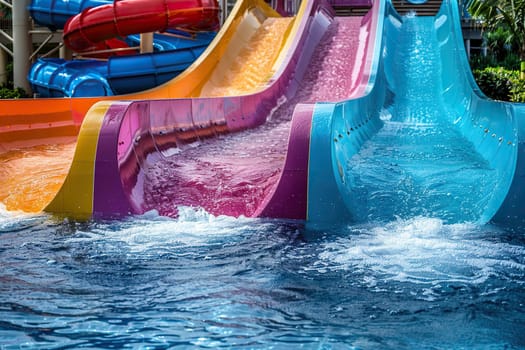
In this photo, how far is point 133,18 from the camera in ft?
36.7

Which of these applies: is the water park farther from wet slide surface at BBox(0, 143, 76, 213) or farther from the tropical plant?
the tropical plant

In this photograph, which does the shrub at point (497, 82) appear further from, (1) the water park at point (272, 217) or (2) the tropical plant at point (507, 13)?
(1) the water park at point (272, 217)

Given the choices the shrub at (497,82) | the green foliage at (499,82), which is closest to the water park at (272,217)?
the green foliage at (499,82)

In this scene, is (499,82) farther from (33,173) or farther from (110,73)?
(33,173)

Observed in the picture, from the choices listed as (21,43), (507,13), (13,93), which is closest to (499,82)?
(507,13)

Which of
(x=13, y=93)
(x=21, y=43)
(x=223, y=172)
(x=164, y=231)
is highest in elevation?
(x=21, y=43)

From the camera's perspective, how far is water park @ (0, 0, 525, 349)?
2410 millimetres

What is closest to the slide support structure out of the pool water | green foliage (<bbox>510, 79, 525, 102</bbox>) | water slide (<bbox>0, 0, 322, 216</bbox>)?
water slide (<bbox>0, 0, 322, 216</bbox>)

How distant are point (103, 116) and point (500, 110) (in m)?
3.16

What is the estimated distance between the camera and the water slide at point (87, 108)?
484cm

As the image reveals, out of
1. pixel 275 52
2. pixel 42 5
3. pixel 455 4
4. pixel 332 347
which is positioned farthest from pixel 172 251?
pixel 42 5

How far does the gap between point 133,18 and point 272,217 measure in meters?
7.77

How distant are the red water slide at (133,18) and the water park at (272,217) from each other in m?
1.91

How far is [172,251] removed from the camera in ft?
11.3
